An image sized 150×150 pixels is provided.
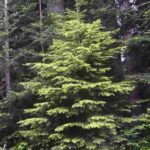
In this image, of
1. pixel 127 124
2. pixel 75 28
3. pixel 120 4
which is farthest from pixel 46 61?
pixel 120 4

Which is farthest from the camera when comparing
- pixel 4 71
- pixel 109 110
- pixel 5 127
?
pixel 4 71

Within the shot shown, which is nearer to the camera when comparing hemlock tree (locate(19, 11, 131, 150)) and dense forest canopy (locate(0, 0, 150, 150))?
hemlock tree (locate(19, 11, 131, 150))

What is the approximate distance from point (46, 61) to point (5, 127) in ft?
7.59

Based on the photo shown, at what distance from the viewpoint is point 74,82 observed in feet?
31.7

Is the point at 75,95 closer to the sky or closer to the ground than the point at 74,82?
closer to the ground

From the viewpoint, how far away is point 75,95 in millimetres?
9688

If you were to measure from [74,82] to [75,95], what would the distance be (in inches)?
13.4

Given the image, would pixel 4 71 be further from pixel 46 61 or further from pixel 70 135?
pixel 70 135

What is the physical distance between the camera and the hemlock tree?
30.8ft

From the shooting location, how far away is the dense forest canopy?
9.54 m

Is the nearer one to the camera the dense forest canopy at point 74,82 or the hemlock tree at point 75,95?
the hemlock tree at point 75,95

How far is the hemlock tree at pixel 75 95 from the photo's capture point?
30.8 ft

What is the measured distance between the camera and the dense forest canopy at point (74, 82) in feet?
31.3

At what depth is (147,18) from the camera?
10.9 m
